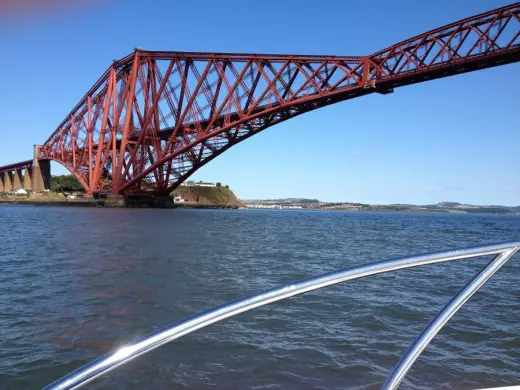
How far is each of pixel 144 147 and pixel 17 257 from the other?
34728 millimetres

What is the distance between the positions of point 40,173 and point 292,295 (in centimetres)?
8726

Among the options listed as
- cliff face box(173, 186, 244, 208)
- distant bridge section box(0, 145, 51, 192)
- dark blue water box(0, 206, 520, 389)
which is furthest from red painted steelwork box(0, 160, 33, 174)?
dark blue water box(0, 206, 520, 389)

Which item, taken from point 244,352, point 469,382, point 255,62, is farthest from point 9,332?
point 255,62

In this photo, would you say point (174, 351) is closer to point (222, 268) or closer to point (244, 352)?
point (244, 352)

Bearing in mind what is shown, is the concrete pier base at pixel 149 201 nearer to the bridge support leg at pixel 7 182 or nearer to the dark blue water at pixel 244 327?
the dark blue water at pixel 244 327

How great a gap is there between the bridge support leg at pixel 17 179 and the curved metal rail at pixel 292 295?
101367 millimetres

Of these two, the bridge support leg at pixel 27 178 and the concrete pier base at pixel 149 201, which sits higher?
the bridge support leg at pixel 27 178

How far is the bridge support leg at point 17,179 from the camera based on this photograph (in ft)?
291

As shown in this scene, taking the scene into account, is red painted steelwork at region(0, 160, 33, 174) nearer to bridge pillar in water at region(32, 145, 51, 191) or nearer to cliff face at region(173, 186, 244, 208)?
bridge pillar in water at region(32, 145, 51, 191)

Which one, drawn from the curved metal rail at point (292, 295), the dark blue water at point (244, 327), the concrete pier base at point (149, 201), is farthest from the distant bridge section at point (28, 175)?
the curved metal rail at point (292, 295)

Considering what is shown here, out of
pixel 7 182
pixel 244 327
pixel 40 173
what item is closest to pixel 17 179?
pixel 7 182

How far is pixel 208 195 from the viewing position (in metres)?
131

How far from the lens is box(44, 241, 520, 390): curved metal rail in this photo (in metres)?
1.39

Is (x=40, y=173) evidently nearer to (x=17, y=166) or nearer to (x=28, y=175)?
(x=28, y=175)
